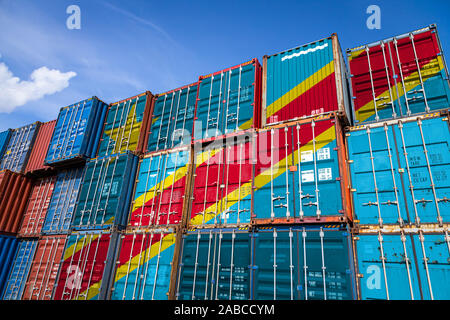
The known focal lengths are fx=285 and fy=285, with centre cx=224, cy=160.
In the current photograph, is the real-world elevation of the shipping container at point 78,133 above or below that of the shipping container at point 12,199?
above

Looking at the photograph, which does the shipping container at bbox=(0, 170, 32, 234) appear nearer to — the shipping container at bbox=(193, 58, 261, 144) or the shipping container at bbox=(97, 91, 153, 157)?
the shipping container at bbox=(97, 91, 153, 157)

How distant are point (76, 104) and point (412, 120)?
1708cm

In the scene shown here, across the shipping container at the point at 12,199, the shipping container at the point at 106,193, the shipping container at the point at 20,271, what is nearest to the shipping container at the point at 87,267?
the shipping container at the point at 106,193

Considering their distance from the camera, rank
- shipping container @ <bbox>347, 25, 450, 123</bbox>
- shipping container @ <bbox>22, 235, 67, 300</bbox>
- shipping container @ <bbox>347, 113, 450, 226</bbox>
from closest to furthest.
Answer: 1. shipping container @ <bbox>347, 113, 450, 226</bbox>
2. shipping container @ <bbox>347, 25, 450, 123</bbox>
3. shipping container @ <bbox>22, 235, 67, 300</bbox>

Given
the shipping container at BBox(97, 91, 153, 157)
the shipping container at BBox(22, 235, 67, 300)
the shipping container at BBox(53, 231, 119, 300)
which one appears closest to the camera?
the shipping container at BBox(53, 231, 119, 300)

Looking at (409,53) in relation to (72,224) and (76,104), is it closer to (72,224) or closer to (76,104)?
(72,224)

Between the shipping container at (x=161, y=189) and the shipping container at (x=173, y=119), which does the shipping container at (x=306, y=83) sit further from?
the shipping container at (x=161, y=189)

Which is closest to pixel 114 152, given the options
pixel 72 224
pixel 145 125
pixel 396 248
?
pixel 145 125

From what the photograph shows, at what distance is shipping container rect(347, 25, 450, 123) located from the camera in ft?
29.9

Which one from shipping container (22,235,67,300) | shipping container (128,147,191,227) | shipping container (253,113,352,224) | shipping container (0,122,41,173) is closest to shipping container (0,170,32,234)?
shipping container (0,122,41,173)

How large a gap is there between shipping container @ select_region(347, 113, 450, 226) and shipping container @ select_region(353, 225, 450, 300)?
387 mm

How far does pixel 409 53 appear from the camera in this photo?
32.6 ft

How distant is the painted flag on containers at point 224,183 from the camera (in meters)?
10.2

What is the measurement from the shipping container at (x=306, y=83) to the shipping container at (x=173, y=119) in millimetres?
3812
